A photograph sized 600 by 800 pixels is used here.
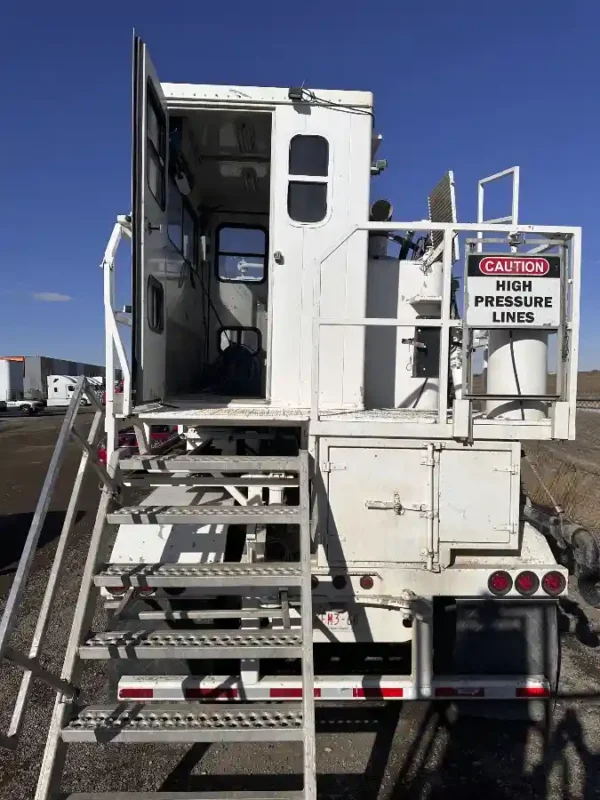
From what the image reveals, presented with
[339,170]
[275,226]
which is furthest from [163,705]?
[339,170]

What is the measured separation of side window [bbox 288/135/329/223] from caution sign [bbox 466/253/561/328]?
135 cm

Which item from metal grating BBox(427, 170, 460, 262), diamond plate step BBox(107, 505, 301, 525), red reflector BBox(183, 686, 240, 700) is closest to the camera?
diamond plate step BBox(107, 505, 301, 525)

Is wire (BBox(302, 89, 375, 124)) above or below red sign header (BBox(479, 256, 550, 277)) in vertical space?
above

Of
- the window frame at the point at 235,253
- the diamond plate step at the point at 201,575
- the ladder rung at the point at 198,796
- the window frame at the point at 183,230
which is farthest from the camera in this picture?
the window frame at the point at 235,253

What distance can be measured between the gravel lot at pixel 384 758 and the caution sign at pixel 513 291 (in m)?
2.05

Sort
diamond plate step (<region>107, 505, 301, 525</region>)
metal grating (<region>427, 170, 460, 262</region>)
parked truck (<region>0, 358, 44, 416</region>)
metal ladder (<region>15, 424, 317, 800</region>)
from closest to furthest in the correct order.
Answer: metal ladder (<region>15, 424, 317, 800</region>), diamond plate step (<region>107, 505, 301, 525</region>), metal grating (<region>427, 170, 460, 262</region>), parked truck (<region>0, 358, 44, 416</region>)

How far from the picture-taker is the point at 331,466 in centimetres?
338

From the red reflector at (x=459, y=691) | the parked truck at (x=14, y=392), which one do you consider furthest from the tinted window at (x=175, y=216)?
the parked truck at (x=14, y=392)

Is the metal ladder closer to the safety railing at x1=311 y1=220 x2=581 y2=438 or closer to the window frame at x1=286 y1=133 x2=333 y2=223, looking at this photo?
the safety railing at x1=311 y1=220 x2=581 y2=438

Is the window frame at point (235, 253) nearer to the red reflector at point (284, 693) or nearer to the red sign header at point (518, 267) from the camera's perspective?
the red sign header at point (518, 267)

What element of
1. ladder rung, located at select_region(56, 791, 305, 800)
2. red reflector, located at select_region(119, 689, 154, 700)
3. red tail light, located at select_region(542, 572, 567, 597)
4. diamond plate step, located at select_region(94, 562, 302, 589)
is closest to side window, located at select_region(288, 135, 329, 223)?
diamond plate step, located at select_region(94, 562, 302, 589)

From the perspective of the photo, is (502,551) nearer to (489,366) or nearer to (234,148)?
(489,366)

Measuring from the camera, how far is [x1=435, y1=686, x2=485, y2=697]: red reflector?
331cm

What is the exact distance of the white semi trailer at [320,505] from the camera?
2906 mm
